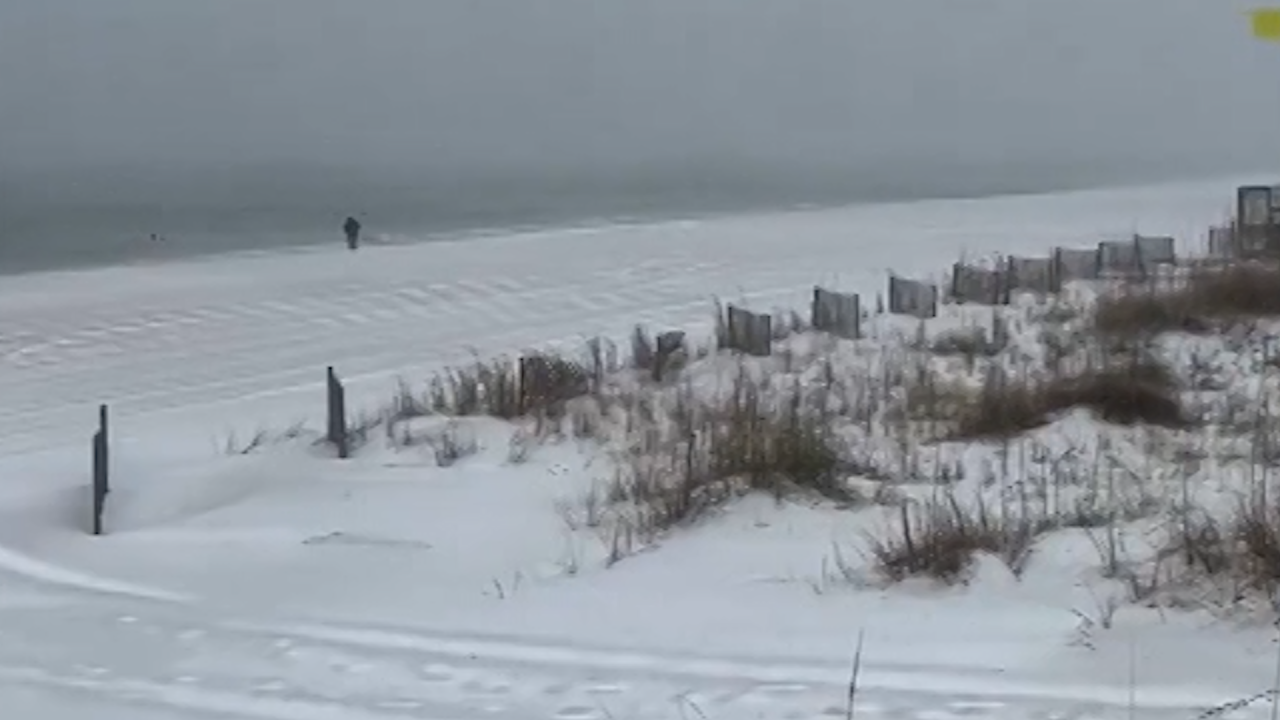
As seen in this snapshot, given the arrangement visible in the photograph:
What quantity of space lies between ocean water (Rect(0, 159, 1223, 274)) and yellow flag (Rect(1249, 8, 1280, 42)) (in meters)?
31.1

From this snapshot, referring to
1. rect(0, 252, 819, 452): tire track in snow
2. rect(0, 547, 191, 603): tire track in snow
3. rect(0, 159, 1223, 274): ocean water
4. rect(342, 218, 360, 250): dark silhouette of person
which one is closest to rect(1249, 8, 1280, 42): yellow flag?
rect(0, 547, 191, 603): tire track in snow

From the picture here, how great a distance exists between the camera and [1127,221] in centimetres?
3406

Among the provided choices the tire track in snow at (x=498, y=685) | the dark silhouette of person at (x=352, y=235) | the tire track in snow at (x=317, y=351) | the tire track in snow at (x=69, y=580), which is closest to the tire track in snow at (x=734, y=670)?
the tire track in snow at (x=498, y=685)

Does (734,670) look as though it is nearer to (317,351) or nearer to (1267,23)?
(1267,23)

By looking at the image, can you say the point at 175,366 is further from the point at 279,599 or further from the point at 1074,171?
the point at 1074,171

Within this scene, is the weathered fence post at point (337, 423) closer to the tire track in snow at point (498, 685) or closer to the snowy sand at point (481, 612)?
the snowy sand at point (481, 612)

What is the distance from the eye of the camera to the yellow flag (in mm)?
7129

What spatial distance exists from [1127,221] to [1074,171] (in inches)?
1606

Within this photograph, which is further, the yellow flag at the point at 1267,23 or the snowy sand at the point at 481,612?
the yellow flag at the point at 1267,23

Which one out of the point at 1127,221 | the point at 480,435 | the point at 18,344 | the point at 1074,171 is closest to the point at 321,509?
the point at 480,435

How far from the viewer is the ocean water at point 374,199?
4262 centimetres

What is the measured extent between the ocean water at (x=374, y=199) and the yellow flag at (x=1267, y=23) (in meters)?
31.1

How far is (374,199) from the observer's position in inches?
2322

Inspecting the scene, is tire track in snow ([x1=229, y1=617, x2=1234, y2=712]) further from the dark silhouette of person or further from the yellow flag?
the dark silhouette of person
